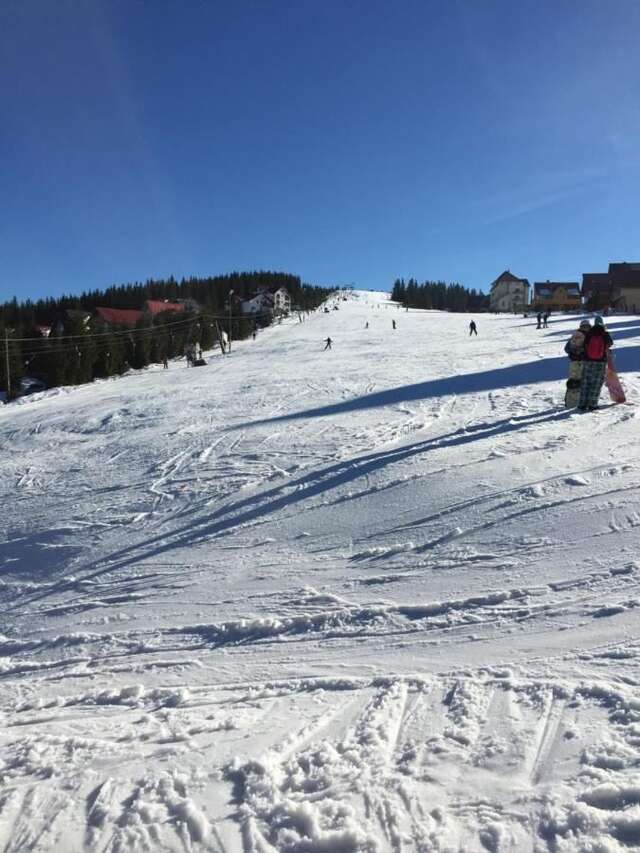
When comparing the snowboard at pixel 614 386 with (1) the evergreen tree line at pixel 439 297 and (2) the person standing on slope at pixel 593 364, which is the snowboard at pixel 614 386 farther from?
(1) the evergreen tree line at pixel 439 297

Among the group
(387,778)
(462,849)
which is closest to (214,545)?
(387,778)

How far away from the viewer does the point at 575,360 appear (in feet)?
32.6

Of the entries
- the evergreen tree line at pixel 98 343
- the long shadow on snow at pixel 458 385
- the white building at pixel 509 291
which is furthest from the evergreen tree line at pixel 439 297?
the long shadow on snow at pixel 458 385

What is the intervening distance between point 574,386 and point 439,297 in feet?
542

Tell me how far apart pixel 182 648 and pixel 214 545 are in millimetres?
1952

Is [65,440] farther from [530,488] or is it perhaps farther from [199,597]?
[530,488]

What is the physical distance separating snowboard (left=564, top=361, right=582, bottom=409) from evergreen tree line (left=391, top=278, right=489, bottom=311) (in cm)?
15279

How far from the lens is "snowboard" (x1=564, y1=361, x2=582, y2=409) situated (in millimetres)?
10352

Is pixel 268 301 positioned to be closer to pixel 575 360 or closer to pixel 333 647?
pixel 575 360

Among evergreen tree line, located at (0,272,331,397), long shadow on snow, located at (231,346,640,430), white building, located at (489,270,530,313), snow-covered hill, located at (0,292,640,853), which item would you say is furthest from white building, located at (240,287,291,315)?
snow-covered hill, located at (0,292,640,853)

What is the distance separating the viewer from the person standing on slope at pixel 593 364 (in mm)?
9508

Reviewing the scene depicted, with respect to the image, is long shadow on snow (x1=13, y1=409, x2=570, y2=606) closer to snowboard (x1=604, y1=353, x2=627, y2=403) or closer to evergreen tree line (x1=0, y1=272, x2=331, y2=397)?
snowboard (x1=604, y1=353, x2=627, y2=403)

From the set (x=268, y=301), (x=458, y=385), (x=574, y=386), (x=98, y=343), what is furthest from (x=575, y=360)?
(x=268, y=301)

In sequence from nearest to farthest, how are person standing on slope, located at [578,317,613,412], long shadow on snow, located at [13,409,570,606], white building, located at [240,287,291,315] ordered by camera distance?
long shadow on snow, located at [13,409,570,606] < person standing on slope, located at [578,317,613,412] < white building, located at [240,287,291,315]
